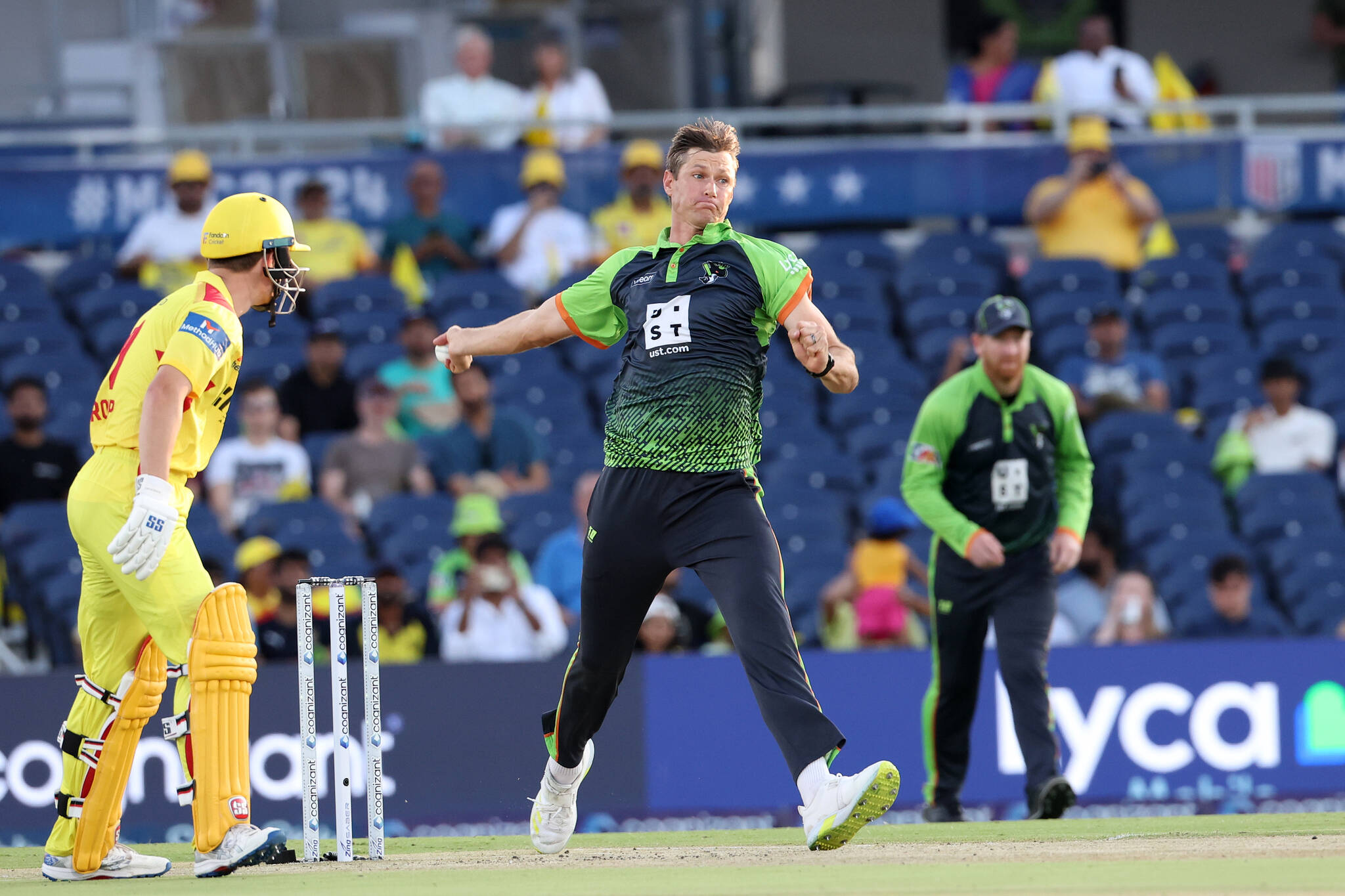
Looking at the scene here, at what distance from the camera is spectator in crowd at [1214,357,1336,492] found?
12781mm

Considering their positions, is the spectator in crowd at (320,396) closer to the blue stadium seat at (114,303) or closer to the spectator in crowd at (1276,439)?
the blue stadium seat at (114,303)

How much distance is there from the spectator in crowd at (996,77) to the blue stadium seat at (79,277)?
729 cm

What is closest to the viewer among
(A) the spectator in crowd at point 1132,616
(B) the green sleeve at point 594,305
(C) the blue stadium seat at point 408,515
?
(B) the green sleeve at point 594,305

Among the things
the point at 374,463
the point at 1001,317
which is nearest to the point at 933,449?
the point at 1001,317

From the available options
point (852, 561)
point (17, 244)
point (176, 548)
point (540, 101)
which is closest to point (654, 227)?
point (540, 101)

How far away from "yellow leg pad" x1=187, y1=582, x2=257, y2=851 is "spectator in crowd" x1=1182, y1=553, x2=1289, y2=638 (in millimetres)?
6839

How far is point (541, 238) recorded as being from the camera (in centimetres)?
1402

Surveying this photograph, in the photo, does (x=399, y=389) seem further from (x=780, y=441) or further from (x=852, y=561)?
(x=852, y=561)

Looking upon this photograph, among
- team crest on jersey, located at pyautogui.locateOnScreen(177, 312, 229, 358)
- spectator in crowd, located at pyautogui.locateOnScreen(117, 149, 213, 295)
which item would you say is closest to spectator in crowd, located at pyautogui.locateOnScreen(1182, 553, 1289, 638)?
team crest on jersey, located at pyautogui.locateOnScreen(177, 312, 229, 358)

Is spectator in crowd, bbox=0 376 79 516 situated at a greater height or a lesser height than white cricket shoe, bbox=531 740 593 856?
greater

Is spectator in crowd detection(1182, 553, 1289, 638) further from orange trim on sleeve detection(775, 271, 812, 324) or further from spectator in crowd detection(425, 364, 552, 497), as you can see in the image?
orange trim on sleeve detection(775, 271, 812, 324)

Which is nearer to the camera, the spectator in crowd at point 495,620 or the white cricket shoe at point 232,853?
the white cricket shoe at point 232,853

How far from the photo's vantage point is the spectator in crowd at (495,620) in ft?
34.8

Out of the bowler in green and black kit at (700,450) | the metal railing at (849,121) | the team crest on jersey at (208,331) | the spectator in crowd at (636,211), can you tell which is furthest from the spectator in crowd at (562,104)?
the team crest on jersey at (208,331)
